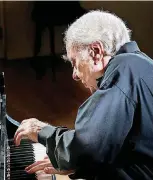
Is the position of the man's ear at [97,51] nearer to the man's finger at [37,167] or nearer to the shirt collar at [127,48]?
the shirt collar at [127,48]

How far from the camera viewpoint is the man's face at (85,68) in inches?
48.0

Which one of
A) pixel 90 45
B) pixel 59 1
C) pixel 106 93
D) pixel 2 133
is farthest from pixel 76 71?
pixel 59 1

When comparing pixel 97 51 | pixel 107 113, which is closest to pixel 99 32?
pixel 97 51

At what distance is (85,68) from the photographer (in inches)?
49.2

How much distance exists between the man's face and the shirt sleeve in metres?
0.15

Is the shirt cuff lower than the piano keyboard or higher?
higher

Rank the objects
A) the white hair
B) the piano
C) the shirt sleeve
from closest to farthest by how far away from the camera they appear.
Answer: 1. the shirt sleeve
2. the white hair
3. the piano

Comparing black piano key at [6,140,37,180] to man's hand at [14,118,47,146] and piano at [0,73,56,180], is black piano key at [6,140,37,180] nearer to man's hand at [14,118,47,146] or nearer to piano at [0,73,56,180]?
piano at [0,73,56,180]

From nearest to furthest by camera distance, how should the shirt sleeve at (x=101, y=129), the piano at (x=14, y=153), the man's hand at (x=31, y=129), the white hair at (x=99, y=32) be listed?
the shirt sleeve at (x=101, y=129), the white hair at (x=99, y=32), the man's hand at (x=31, y=129), the piano at (x=14, y=153)

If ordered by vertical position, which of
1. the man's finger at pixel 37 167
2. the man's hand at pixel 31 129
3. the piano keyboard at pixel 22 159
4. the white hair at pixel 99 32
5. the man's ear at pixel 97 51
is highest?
the white hair at pixel 99 32

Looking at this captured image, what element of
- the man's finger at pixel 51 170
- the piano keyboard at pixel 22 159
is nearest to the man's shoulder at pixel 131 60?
the man's finger at pixel 51 170

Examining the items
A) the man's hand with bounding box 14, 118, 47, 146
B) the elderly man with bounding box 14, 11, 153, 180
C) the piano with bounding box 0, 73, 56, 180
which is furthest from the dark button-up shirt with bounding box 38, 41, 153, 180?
the piano with bounding box 0, 73, 56, 180

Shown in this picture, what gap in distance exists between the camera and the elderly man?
3.52 ft

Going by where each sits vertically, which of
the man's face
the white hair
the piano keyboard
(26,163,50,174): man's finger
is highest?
the white hair
